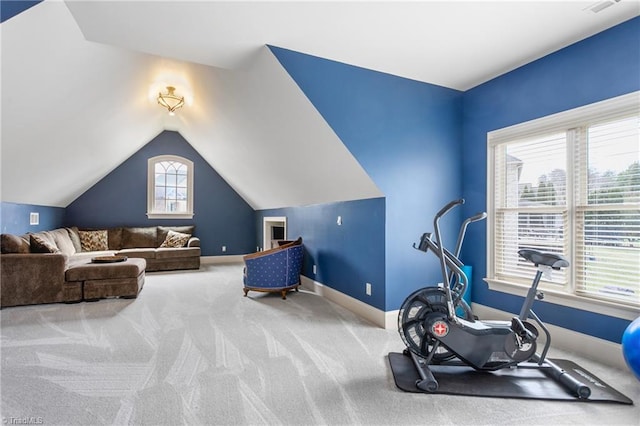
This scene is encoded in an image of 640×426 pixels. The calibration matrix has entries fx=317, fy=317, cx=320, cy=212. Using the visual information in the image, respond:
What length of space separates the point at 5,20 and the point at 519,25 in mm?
3904

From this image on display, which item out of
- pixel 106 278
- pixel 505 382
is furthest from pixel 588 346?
pixel 106 278

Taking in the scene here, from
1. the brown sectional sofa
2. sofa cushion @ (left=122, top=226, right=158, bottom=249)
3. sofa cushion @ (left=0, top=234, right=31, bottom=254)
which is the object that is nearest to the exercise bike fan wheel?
the brown sectional sofa

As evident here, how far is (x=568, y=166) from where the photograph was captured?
9.58 feet

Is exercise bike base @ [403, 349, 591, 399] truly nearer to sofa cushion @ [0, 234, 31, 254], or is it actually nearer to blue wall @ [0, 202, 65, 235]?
sofa cushion @ [0, 234, 31, 254]

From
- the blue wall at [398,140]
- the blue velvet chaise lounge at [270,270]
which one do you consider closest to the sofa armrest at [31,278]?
the blue velvet chaise lounge at [270,270]

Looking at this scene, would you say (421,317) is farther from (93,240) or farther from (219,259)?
(93,240)

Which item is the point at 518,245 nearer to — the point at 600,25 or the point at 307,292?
the point at 600,25

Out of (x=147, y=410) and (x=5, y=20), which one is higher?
(x=5, y=20)

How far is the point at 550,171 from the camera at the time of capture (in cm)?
309

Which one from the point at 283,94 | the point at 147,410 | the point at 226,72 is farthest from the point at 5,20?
the point at 147,410

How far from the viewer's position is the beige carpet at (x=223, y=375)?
6.23 ft

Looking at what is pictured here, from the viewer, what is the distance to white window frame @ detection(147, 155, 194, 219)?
25.0 ft

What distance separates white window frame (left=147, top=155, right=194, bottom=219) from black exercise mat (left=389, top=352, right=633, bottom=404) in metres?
6.79

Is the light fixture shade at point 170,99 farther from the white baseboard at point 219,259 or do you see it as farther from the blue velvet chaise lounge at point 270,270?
the white baseboard at point 219,259
